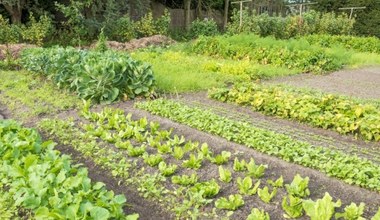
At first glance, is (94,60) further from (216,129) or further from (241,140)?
(241,140)

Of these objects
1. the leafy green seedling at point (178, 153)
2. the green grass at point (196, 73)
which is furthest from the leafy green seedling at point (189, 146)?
the green grass at point (196, 73)

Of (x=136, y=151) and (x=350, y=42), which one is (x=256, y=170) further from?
(x=350, y=42)

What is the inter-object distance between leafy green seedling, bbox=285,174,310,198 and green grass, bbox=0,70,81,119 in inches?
167

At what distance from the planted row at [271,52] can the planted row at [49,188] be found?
27.4 ft

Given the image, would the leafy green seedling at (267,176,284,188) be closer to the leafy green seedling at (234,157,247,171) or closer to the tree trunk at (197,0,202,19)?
the leafy green seedling at (234,157,247,171)

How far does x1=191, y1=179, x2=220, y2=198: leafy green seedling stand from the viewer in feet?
11.4

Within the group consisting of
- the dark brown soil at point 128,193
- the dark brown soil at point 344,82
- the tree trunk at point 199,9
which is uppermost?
the tree trunk at point 199,9

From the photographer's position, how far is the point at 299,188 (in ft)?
11.3

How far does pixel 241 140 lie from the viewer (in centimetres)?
472

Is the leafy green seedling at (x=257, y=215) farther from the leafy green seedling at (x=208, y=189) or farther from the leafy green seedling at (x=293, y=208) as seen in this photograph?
the leafy green seedling at (x=208, y=189)

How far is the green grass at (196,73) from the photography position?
7.88 metres

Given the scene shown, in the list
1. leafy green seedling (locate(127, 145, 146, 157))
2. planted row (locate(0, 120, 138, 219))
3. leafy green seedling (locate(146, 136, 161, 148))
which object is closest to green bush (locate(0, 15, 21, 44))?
leafy green seedling (locate(146, 136, 161, 148))

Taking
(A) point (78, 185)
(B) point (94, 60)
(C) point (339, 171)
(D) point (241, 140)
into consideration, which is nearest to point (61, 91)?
(B) point (94, 60)

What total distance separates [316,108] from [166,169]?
2808 mm
